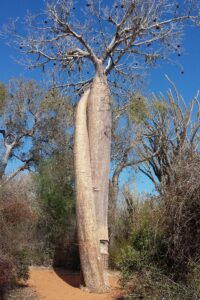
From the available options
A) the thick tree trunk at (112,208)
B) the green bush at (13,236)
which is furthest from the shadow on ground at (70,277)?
the thick tree trunk at (112,208)

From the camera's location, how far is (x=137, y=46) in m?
11.6

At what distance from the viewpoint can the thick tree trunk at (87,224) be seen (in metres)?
9.80

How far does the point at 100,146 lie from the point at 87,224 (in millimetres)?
1858

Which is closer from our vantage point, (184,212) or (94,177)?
(184,212)

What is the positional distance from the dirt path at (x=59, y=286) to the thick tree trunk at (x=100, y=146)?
0.82 meters

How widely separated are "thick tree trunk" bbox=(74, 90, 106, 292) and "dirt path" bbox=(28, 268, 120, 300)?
1.04ft

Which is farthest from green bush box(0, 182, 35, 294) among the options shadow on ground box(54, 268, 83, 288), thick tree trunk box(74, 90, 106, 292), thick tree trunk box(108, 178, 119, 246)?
thick tree trunk box(108, 178, 119, 246)

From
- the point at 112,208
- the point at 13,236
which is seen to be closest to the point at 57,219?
the point at 112,208

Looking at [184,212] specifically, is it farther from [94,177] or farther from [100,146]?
[100,146]

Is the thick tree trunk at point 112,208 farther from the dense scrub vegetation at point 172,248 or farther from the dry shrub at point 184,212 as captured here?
the dry shrub at point 184,212

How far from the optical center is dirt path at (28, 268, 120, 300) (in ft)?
30.9

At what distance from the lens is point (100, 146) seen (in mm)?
10633

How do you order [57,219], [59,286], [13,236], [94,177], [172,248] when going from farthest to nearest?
1. [57,219]
2. [59,286]
3. [94,177]
4. [13,236]
5. [172,248]

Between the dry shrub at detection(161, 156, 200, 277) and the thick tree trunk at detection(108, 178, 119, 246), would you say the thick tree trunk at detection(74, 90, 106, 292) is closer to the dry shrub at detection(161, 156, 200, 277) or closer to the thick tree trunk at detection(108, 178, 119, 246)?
the dry shrub at detection(161, 156, 200, 277)
